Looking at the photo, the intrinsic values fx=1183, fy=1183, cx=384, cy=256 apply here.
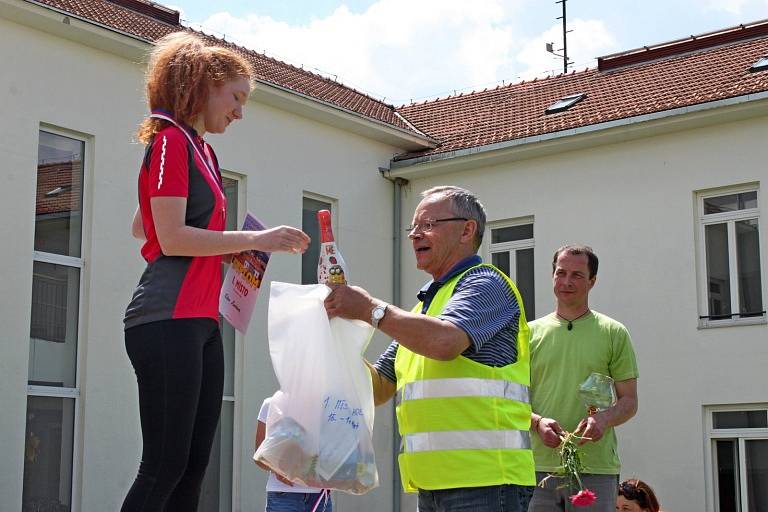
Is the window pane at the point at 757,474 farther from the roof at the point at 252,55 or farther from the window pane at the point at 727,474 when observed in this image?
the roof at the point at 252,55

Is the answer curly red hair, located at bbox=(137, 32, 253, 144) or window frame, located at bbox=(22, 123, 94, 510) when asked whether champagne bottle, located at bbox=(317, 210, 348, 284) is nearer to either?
curly red hair, located at bbox=(137, 32, 253, 144)

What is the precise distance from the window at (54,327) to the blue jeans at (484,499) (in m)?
9.23

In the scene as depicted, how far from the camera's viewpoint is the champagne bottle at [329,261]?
4.24 metres

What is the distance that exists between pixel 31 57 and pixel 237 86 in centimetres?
976

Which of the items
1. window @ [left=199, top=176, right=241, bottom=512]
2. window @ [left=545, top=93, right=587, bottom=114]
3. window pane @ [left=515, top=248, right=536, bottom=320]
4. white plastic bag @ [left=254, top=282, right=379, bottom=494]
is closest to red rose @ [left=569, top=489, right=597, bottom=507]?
white plastic bag @ [left=254, top=282, right=379, bottom=494]

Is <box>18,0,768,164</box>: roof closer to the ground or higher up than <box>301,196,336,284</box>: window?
higher up

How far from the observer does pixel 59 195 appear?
43.7ft

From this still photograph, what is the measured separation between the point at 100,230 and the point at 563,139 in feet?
22.0

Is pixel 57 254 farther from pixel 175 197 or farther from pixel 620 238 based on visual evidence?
pixel 175 197

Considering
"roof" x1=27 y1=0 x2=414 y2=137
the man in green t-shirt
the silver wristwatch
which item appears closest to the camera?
the silver wristwatch

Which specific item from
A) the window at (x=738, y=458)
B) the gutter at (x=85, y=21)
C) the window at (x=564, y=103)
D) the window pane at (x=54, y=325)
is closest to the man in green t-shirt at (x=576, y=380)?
the window pane at (x=54, y=325)

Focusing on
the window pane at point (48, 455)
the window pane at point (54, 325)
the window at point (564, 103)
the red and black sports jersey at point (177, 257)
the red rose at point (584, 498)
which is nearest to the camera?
the red and black sports jersey at point (177, 257)

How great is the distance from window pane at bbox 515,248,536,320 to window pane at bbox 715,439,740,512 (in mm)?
3434

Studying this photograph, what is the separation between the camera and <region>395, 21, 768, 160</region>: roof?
53.5 feet
